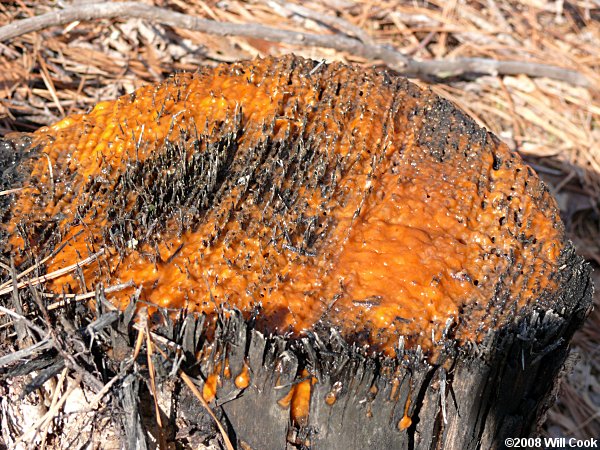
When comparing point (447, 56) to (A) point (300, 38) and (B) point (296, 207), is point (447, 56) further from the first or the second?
(B) point (296, 207)

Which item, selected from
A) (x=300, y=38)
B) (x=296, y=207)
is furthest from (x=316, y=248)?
(x=300, y=38)

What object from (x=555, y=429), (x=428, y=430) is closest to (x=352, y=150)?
(x=428, y=430)

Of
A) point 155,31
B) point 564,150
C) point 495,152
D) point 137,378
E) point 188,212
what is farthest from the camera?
point 564,150

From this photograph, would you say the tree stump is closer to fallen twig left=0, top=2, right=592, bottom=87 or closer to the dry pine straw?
fallen twig left=0, top=2, right=592, bottom=87

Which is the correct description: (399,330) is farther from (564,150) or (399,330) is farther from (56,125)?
(564,150)

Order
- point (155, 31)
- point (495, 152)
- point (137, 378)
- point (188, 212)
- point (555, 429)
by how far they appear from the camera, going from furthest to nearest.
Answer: point (155, 31)
point (555, 429)
point (495, 152)
point (188, 212)
point (137, 378)

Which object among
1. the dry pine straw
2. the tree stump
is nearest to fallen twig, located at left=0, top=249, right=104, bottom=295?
the tree stump

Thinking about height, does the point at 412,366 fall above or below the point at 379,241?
below
